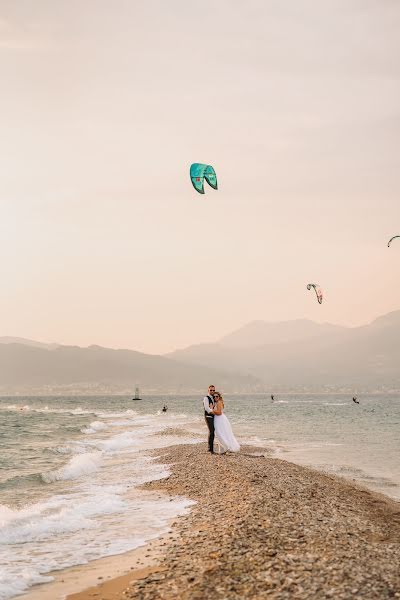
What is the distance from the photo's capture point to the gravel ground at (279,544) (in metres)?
8.23

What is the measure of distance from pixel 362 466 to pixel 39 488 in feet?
48.1

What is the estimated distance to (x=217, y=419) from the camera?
2352 centimetres

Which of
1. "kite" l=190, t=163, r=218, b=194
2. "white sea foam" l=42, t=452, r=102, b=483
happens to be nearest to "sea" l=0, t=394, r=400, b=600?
"white sea foam" l=42, t=452, r=102, b=483

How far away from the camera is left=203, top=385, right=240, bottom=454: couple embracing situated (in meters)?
23.1

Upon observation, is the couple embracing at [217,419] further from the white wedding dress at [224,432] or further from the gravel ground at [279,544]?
the gravel ground at [279,544]

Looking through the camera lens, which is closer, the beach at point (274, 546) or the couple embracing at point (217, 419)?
the beach at point (274, 546)

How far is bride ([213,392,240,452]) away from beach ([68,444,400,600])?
207 inches

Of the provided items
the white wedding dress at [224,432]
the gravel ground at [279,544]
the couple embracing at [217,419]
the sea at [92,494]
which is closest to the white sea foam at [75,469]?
the sea at [92,494]

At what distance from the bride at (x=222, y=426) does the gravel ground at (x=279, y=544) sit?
479 centimetres

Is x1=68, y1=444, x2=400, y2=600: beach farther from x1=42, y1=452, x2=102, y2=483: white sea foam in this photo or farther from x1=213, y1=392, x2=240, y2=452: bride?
x1=42, y1=452, x2=102, y2=483: white sea foam

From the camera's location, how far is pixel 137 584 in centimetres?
912

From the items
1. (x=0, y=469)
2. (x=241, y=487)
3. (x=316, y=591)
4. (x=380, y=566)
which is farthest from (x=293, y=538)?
(x=0, y=469)

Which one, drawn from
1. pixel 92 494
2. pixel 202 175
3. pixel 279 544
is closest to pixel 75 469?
pixel 92 494

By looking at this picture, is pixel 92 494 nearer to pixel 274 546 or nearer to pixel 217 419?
pixel 217 419
